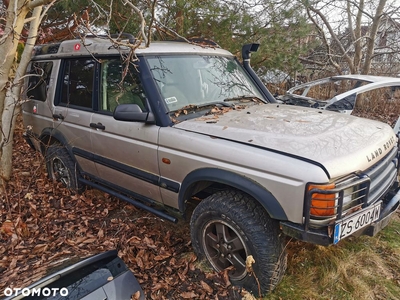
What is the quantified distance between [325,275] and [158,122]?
195cm

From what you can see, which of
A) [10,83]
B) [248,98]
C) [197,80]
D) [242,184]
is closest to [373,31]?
[248,98]

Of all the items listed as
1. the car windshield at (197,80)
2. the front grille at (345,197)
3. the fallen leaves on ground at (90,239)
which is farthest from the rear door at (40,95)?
the front grille at (345,197)

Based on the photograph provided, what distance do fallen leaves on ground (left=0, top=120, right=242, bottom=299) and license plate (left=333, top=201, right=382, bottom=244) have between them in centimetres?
100

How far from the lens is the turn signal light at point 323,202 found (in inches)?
81.0

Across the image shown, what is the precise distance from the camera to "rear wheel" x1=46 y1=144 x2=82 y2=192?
4305 millimetres

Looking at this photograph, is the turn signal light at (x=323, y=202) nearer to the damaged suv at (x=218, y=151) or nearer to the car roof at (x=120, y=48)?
the damaged suv at (x=218, y=151)

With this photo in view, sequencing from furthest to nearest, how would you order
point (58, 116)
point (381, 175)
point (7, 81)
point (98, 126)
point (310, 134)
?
point (7, 81) < point (58, 116) < point (98, 126) < point (381, 175) < point (310, 134)

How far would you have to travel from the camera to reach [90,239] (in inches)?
134

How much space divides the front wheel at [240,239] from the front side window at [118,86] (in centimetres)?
118

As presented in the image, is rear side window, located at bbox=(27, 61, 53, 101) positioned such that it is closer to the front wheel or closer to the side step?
the side step

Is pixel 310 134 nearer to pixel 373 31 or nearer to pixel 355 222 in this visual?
pixel 355 222

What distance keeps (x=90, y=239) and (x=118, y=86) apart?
1628 mm

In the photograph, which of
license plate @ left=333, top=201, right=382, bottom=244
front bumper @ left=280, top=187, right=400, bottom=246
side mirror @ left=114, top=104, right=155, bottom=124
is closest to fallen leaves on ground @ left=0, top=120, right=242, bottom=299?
front bumper @ left=280, top=187, right=400, bottom=246

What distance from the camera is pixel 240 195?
2.55 meters
